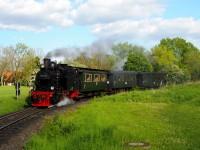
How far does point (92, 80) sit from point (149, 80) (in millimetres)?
25988

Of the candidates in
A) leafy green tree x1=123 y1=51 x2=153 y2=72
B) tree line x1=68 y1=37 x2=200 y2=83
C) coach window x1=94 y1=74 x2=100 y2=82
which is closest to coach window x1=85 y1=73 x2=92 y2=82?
coach window x1=94 y1=74 x2=100 y2=82

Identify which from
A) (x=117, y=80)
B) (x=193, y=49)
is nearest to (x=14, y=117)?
(x=117, y=80)

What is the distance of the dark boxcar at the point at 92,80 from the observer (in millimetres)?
42594

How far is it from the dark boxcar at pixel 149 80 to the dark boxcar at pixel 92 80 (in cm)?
1567

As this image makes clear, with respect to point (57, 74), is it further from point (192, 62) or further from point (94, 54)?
point (192, 62)

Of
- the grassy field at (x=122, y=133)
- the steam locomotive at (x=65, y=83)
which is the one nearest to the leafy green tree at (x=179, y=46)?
the steam locomotive at (x=65, y=83)

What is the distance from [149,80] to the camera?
70.5 metres

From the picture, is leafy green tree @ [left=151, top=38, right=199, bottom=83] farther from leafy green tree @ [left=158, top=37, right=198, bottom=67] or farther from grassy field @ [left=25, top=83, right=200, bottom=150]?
grassy field @ [left=25, top=83, right=200, bottom=150]

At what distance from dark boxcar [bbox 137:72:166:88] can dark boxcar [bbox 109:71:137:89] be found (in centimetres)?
208

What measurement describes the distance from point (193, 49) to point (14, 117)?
443 feet

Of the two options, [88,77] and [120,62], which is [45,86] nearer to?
[88,77]

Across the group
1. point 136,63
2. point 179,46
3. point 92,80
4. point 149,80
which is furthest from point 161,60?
point 92,80

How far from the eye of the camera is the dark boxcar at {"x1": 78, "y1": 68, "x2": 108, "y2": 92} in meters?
42.6

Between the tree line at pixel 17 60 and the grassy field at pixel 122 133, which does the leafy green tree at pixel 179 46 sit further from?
the grassy field at pixel 122 133
